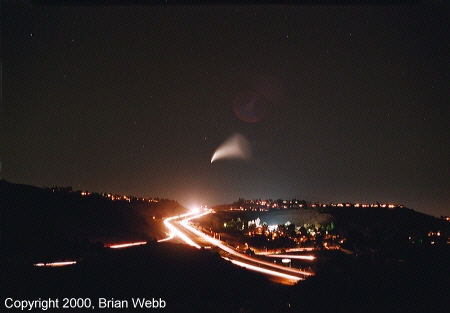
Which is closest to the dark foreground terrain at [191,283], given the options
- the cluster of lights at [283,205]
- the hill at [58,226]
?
the hill at [58,226]

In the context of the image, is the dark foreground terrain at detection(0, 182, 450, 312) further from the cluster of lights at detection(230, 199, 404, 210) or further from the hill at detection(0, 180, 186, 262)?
the cluster of lights at detection(230, 199, 404, 210)

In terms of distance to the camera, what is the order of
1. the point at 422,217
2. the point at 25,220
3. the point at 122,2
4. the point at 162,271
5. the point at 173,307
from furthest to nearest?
the point at 422,217, the point at 25,220, the point at 162,271, the point at 173,307, the point at 122,2

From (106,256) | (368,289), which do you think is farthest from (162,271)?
(368,289)

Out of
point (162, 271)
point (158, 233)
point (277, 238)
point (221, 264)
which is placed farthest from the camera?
point (277, 238)

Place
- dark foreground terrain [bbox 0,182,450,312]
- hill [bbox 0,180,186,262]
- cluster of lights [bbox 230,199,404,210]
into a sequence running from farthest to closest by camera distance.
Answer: cluster of lights [bbox 230,199,404,210]
hill [bbox 0,180,186,262]
dark foreground terrain [bbox 0,182,450,312]

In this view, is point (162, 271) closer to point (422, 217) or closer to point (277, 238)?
point (277, 238)

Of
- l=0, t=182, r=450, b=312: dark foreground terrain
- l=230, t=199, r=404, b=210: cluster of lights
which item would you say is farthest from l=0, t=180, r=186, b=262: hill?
l=230, t=199, r=404, b=210: cluster of lights

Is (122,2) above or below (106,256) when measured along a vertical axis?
above

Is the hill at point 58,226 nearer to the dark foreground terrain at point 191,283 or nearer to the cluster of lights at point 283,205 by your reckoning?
the dark foreground terrain at point 191,283

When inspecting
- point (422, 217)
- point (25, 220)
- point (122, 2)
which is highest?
point (122, 2)

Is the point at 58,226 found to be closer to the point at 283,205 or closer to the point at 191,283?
the point at 191,283

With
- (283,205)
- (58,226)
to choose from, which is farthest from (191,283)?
(283,205)
